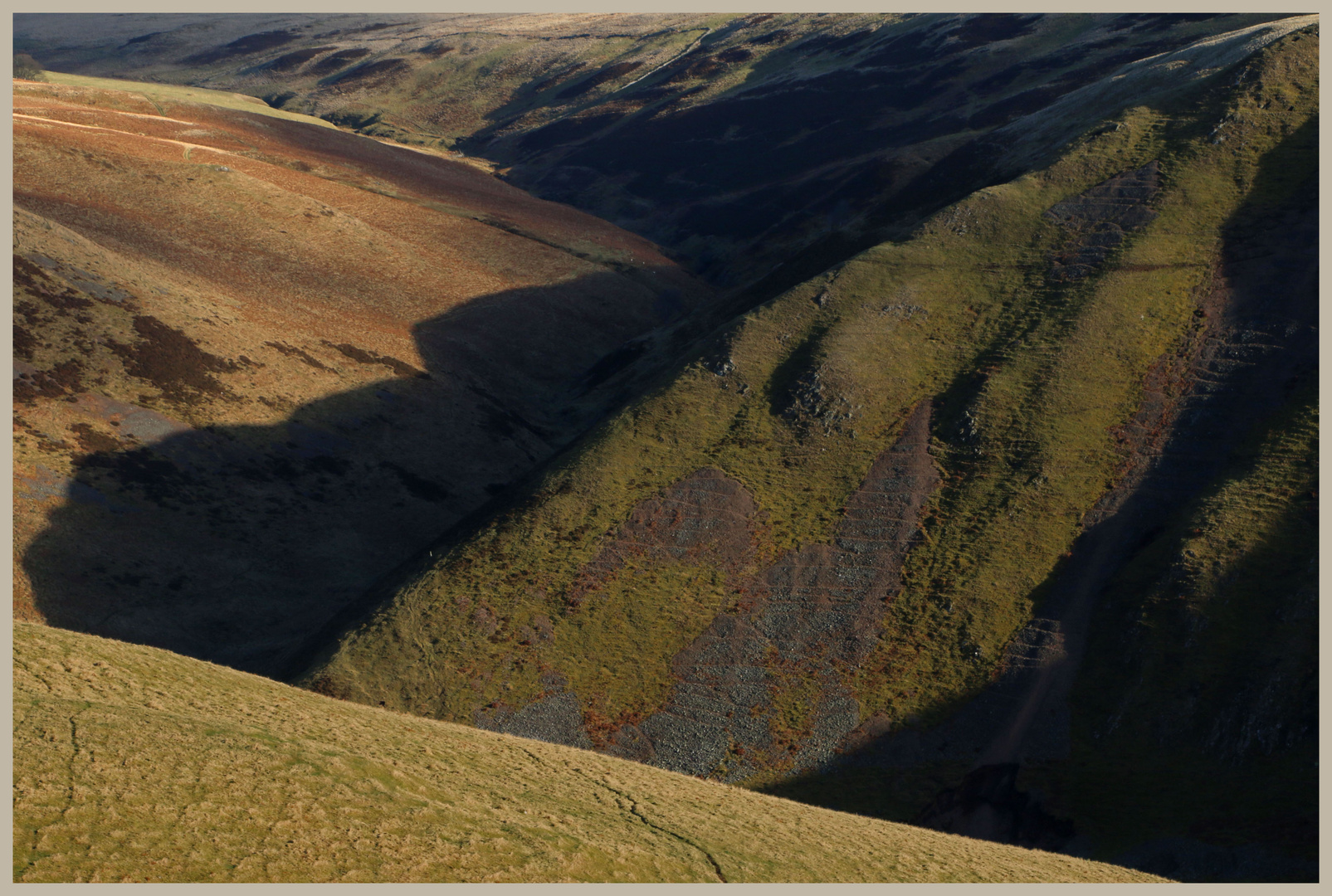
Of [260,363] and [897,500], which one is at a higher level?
[260,363]

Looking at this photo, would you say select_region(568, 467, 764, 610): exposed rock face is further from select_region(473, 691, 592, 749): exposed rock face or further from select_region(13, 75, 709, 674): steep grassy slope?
select_region(13, 75, 709, 674): steep grassy slope

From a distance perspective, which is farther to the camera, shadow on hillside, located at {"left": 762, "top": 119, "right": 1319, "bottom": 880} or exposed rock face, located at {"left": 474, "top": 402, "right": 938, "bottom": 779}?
exposed rock face, located at {"left": 474, "top": 402, "right": 938, "bottom": 779}

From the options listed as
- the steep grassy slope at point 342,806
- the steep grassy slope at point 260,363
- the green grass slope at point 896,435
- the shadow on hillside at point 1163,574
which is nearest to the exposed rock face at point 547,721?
the green grass slope at point 896,435

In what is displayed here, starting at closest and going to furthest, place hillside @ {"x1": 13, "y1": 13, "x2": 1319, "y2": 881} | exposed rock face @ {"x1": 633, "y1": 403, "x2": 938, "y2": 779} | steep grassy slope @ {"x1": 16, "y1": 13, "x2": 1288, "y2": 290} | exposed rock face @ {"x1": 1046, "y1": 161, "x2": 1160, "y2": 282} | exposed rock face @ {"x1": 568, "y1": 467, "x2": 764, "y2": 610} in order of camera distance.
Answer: hillside @ {"x1": 13, "y1": 13, "x2": 1319, "y2": 881} → exposed rock face @ {"x1": 633, "y1": 403, "x2": 938, "y2": 779} → exposed rock face @ {"x1": 568, "y1": 467, "x2": 764, "y2": 610} → exposed rock face @ {"x1": 1046, "y1": 161, "x2": 1160, "y2": 282} → steep grassy slope @ {"x1": 16, "y1": 13, "x2": 1288, "y2": 290}

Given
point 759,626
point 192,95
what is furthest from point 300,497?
point 192,95

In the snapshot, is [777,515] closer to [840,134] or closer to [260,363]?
[260,363]

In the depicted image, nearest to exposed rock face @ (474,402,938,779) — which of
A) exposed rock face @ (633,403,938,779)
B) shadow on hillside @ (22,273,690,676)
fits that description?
exposed rock face @ (633,403,938,779)
